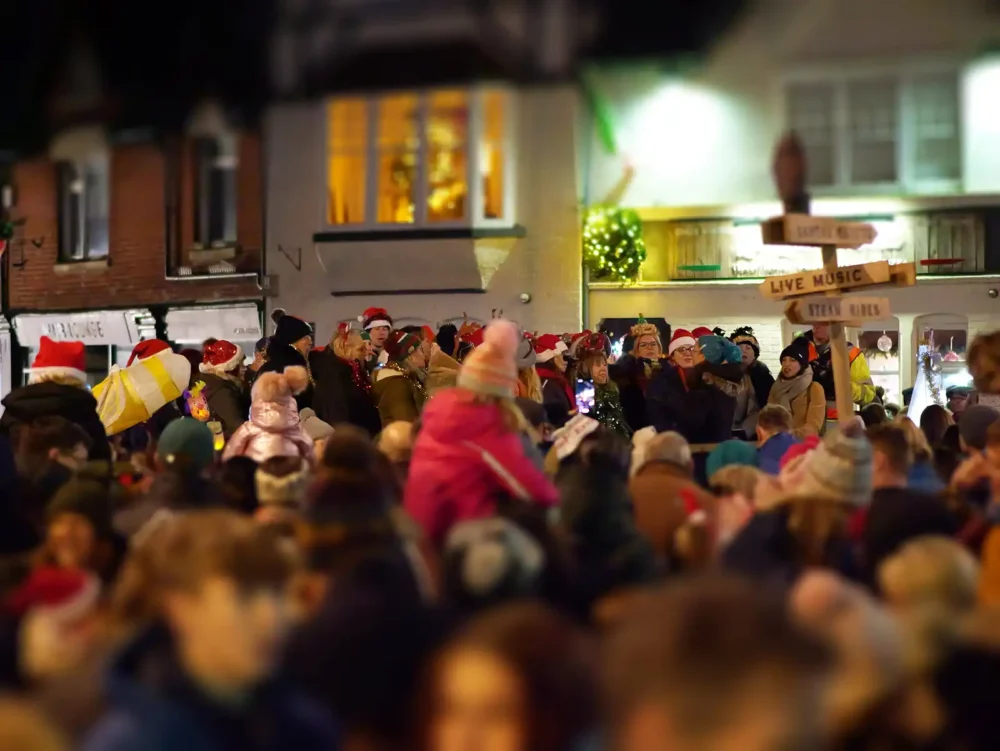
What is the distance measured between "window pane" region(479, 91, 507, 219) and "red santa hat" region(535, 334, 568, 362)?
6.31 metres

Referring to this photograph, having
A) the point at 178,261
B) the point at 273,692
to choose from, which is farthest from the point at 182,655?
the point at 178,261

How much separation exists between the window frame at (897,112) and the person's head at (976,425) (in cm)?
990

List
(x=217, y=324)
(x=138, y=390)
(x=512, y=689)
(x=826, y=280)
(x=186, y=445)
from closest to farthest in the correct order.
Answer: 1. (x=512, y=689)
2. (x=186, y=445)
3. (x=826, y=280)
4. (x=138, y=390)
5. (x=217, y=324)

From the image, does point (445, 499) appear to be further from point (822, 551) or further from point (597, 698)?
point (597, 698)

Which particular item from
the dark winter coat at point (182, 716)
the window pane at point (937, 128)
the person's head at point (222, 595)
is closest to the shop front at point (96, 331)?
the window pane at point (937, 128)

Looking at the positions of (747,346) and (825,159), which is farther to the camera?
(825,159)

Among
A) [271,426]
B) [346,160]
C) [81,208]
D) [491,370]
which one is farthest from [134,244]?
[491,370]

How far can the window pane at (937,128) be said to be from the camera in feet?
48.0

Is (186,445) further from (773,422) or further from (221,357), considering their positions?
(221,357)

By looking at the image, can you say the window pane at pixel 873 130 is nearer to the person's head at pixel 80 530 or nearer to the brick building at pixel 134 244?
the brick building at pixel 134 244

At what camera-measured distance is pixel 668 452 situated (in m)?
4.69

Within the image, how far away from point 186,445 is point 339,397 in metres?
2.67

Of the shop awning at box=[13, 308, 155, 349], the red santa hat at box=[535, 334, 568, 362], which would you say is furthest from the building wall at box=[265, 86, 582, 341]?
the red santa hat at box=[535, 334, 568, 362]

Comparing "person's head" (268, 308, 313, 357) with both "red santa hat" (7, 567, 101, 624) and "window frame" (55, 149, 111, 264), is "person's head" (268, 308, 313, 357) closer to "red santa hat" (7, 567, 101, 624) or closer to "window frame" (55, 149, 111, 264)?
"red santa hat" (7, 567, 101, 624)
